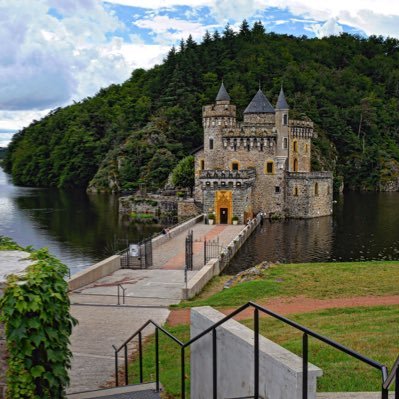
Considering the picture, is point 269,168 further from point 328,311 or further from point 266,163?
point 328,311

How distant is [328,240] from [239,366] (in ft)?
120

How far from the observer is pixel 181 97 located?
94.0 m

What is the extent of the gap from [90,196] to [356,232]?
5374 centimetres

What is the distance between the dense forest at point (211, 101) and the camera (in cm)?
9125

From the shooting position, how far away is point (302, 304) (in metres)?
18.0

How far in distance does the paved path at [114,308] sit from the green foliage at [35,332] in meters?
3.27

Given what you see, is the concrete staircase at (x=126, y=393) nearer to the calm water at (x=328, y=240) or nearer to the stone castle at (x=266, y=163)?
the calm water at (x=328, y=240)

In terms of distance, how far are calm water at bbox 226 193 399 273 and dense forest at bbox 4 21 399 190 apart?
100ft

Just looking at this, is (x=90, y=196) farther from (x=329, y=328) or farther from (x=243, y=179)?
(x=329, y=328)

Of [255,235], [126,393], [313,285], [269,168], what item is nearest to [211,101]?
[269,168]

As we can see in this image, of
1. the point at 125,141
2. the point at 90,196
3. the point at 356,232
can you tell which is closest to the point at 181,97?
the point at 125,141

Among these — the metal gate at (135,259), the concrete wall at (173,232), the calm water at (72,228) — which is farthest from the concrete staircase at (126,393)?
the concrete wall at (173,232)

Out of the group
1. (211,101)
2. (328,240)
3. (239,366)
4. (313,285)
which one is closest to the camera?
(239,366)

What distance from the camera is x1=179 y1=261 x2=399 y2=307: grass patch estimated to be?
19.6m
